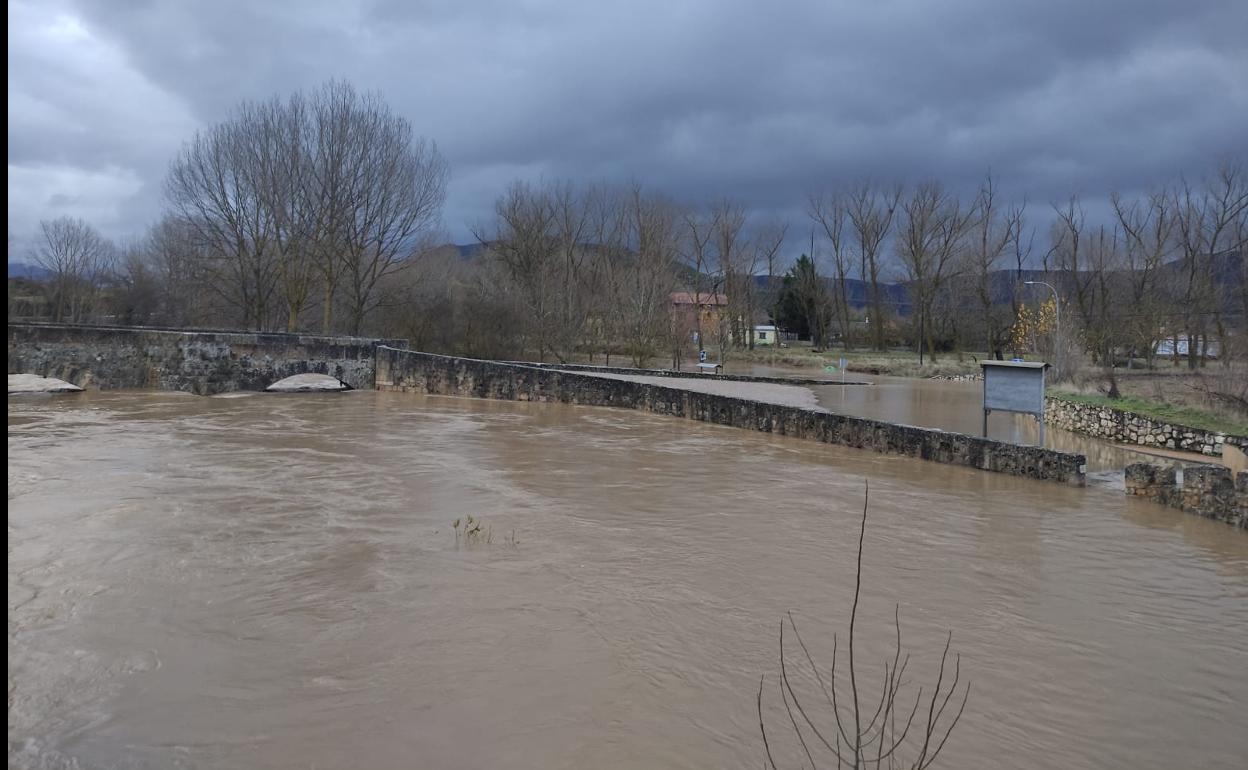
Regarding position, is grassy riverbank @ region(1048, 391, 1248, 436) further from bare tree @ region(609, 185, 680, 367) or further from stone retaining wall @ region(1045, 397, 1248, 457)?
bare tree @ region(609, 185, 680, 367)

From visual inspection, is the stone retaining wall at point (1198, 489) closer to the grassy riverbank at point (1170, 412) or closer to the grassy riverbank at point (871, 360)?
the grassy riverbank at point (1170, 412)

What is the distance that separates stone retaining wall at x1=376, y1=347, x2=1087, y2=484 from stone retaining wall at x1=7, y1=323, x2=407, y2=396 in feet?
8.71

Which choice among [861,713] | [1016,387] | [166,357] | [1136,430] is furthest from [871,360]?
[861,713]

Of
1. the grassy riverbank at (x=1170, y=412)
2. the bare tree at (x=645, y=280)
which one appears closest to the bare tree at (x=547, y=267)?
the bare tree at (x=645, y=280)

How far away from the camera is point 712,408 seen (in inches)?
738

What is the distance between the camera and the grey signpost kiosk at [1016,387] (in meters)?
12.5

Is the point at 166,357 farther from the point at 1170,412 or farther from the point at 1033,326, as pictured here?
the point at 1033,326

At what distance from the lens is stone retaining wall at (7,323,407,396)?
21.6 m

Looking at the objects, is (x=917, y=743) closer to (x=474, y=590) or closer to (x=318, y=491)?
(x=474, y=590)

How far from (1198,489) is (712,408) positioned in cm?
1040

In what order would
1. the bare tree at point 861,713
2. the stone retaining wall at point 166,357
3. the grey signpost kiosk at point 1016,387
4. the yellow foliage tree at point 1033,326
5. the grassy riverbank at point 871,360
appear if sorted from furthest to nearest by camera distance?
1. the grassy riverbank at point 871,360
2. the yellow foliage tree at point 1033,326
3. the stone retaining wall at point 166,357
4. the grey signpost kiosk at point 1016,387
5. the bare tree at point 861,713

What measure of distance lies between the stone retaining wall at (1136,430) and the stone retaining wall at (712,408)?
3801 mm

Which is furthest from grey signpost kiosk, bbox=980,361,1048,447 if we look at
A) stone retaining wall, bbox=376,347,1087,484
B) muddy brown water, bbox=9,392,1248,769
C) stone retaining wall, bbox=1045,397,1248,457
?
stone retaining wall, bbox=1045,397,1248,457

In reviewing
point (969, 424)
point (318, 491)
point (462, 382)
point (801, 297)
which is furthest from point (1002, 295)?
point (318, 491)
